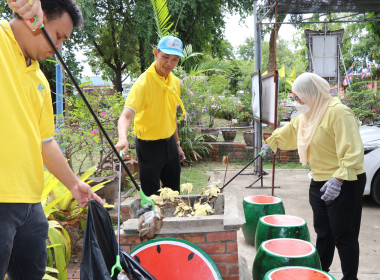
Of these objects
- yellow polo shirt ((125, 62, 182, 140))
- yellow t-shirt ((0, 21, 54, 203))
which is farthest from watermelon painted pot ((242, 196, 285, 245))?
yellow t-shirt ((0, 21, 54, 203))

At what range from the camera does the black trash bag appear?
5.67ft

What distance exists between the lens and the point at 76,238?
3.42m

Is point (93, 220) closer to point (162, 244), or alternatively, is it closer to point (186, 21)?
point (162, 244)

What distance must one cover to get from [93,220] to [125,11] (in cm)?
1869

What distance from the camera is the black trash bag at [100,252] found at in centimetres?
173

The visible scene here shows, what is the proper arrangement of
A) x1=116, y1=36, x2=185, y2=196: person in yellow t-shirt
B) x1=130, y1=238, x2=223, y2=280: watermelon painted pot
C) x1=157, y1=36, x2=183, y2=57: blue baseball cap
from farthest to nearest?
x1=116, y1=36, x2=185, y2=196: person in yellow t-shirt → x1=157, y1=36, x2=183, y2=57: blue baseball cap → x1=130, y1=238, x2=223, y2=280: watermelon painted pot

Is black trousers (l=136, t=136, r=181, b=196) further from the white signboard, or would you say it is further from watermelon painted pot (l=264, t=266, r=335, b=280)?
the white signboard

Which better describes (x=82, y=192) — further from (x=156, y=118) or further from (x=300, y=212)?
(x=300, y=212)

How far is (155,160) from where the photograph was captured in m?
3.30

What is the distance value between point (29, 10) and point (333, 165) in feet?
7.83

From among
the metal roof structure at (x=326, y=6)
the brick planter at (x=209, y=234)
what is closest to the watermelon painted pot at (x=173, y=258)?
the brick planter at (x=209, y=234)

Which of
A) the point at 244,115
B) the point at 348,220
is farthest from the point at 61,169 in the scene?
the point at 244,115

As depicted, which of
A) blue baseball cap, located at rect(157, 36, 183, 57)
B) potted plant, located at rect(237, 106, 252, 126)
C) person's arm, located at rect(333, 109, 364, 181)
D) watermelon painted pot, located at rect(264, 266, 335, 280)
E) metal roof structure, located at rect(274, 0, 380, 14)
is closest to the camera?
watermelon painted pot, located at rect(264, 266, 335, 280)

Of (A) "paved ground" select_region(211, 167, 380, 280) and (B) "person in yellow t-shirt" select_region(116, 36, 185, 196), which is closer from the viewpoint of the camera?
(B) "person in yellow t-shirt" select_region(116, 36, 185, 196)
